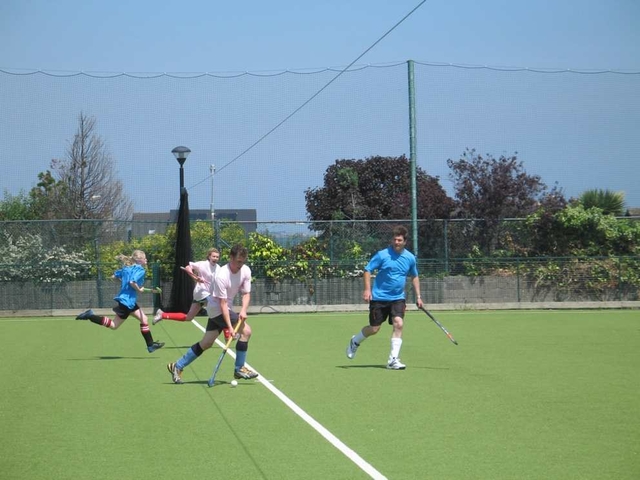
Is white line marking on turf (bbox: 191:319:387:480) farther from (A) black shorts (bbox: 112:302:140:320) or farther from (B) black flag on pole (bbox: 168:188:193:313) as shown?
(B) black flag on pole (bbox: 168:188:193:313)

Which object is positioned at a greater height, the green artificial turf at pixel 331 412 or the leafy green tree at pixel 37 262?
the leafy green tree at pixel 37 262

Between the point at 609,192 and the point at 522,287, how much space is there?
5515 millimetres

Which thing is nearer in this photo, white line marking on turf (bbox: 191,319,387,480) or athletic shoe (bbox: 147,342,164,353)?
white line marking on turf (bbox: 191,319,387,480)

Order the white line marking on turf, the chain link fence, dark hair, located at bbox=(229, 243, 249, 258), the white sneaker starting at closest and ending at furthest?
the white line marking on turf → dark hair, located at bbox=(229, 243, 249, 258) → the white sneaker → the chain link fence

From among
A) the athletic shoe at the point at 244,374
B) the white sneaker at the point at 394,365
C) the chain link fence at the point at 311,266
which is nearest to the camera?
the athletic shoe at the point at 244,374

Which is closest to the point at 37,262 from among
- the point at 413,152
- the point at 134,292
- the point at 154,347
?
the point at 413,152

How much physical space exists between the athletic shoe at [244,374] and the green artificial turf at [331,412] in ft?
0.41

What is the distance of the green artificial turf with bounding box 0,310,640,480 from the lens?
7375mm

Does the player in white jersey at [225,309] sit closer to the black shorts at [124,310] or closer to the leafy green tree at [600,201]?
the black shorts at [124,310]

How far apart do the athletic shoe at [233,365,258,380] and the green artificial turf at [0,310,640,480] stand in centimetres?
12

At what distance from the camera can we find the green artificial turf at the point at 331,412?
290 inches

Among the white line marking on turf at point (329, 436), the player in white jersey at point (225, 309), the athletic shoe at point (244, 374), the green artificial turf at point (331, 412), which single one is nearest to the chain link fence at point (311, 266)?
the green artificial turf at point (331, 412)

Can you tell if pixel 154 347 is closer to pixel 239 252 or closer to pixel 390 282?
pixel 390 282

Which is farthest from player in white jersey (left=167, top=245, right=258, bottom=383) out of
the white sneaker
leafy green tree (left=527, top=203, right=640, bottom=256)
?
leafy green tree (left=527, top=203, right=640, bottom=256)
